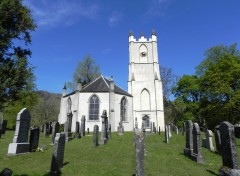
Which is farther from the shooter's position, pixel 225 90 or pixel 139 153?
pixel 225 90

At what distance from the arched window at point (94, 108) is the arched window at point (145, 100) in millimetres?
10092

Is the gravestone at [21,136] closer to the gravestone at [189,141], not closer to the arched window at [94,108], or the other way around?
the gravestone at [189,141]

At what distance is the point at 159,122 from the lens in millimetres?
34375

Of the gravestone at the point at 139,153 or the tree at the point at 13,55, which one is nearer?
the gravestone at the point at 139,153

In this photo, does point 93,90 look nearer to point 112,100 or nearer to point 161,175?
point 112,100

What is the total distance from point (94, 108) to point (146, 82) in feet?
41.0

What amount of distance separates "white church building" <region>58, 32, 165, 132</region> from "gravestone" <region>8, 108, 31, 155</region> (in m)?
16.8

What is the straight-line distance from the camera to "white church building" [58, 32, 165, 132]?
29.6 m

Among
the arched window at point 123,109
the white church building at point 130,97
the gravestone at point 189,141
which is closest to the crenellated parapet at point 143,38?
the white church building at point 130,97

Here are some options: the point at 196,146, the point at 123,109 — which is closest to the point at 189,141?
the point at 196,146

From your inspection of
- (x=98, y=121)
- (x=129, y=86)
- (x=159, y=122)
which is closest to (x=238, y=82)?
(x=159, y=122)

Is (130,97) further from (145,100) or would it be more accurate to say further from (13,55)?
(13,55)

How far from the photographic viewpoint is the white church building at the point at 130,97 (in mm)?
29562

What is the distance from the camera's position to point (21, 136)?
1067 cm
